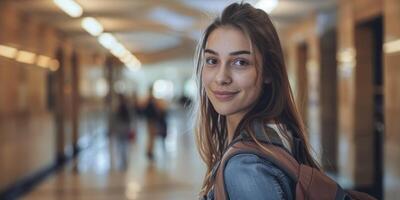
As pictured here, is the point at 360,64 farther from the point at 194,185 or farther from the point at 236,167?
the point at 236,167

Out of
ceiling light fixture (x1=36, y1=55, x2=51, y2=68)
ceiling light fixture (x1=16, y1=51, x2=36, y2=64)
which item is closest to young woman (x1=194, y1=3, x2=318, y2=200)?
ceiling light fixture (x1=16, y1=51, x2=36, y2=64)

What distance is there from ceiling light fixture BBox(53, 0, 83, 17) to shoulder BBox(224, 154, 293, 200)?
7.48 metres

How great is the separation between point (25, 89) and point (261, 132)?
8298 millimetres

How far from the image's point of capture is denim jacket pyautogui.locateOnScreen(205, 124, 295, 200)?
3.37ft

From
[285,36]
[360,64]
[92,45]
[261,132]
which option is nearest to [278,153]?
[261,132]

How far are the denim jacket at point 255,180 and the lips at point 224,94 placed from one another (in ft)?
0.65

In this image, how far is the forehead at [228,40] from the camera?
1211mm

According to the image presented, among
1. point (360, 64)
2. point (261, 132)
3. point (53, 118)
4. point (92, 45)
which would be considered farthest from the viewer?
point (92, 45)

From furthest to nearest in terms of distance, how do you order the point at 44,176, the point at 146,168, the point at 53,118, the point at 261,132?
the point at 53,118 < the point at 146,168 < the point at 44,176 < the point at 261,132

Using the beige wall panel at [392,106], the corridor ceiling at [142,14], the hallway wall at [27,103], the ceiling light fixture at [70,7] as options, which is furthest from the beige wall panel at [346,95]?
the hallway wall at [27,103]

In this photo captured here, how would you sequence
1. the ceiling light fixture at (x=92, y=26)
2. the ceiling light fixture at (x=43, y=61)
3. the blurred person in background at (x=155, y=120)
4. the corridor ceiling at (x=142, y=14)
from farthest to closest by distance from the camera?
the blurred person in background at (x=155, y=120)
the ceiling light fixture at (x=92, y=26)
the ceiling light fixture at (x=43, y=61)
the corridor ceiling at (x=142, y=14)

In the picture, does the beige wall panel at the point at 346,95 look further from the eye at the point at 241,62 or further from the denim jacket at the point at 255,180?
the denim jacket at the point at 255,180

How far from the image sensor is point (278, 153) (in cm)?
109

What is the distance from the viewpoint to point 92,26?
37.7 ft
